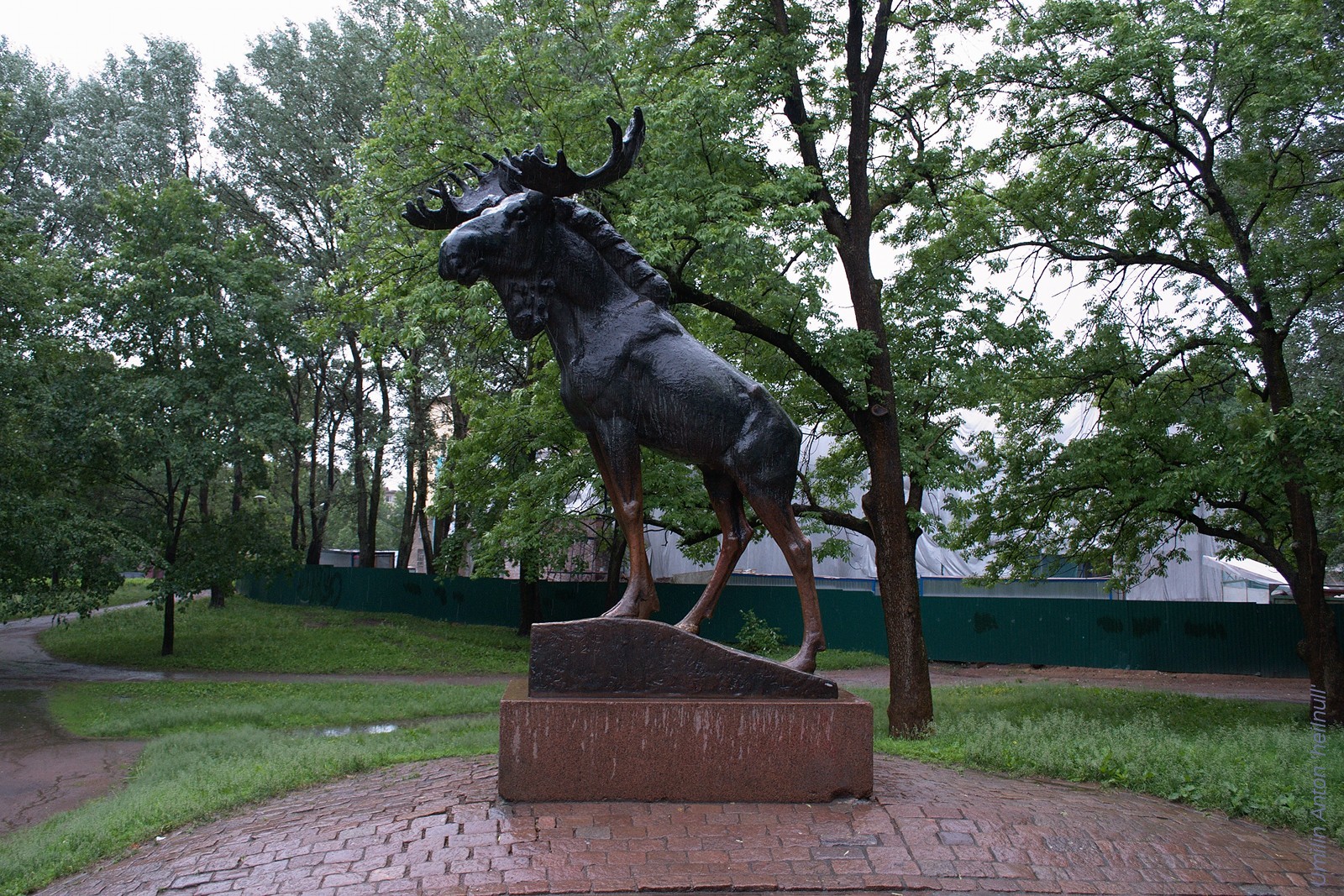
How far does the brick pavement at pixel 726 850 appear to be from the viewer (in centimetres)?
446

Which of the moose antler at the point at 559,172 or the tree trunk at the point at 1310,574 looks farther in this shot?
the tree trunk at the point at 1310,574

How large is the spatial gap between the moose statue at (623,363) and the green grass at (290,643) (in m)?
15.1

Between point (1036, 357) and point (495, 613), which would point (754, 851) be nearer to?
point (1036, 357)

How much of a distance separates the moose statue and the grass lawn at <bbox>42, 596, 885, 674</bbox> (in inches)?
588

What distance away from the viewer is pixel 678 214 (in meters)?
9.52

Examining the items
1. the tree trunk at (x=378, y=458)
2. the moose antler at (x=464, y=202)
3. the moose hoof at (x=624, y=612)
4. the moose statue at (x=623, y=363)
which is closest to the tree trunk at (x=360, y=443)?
the tree trunk at (x=378, y=458)

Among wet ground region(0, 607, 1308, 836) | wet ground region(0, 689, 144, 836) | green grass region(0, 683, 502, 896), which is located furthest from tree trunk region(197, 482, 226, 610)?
wet ground region(0, 689, 144, 836)

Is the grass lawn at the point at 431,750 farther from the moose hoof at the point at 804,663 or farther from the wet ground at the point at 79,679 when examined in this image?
the moose hoof at the point at 804,663

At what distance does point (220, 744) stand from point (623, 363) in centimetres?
733

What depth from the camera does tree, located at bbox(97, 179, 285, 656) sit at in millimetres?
18203

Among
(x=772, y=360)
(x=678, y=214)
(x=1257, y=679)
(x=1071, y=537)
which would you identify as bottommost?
(x=1257, y=679)

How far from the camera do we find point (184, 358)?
19453 mm

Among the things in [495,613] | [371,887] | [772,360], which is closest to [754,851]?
[371,887]

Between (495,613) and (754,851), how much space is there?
84.8 ft
